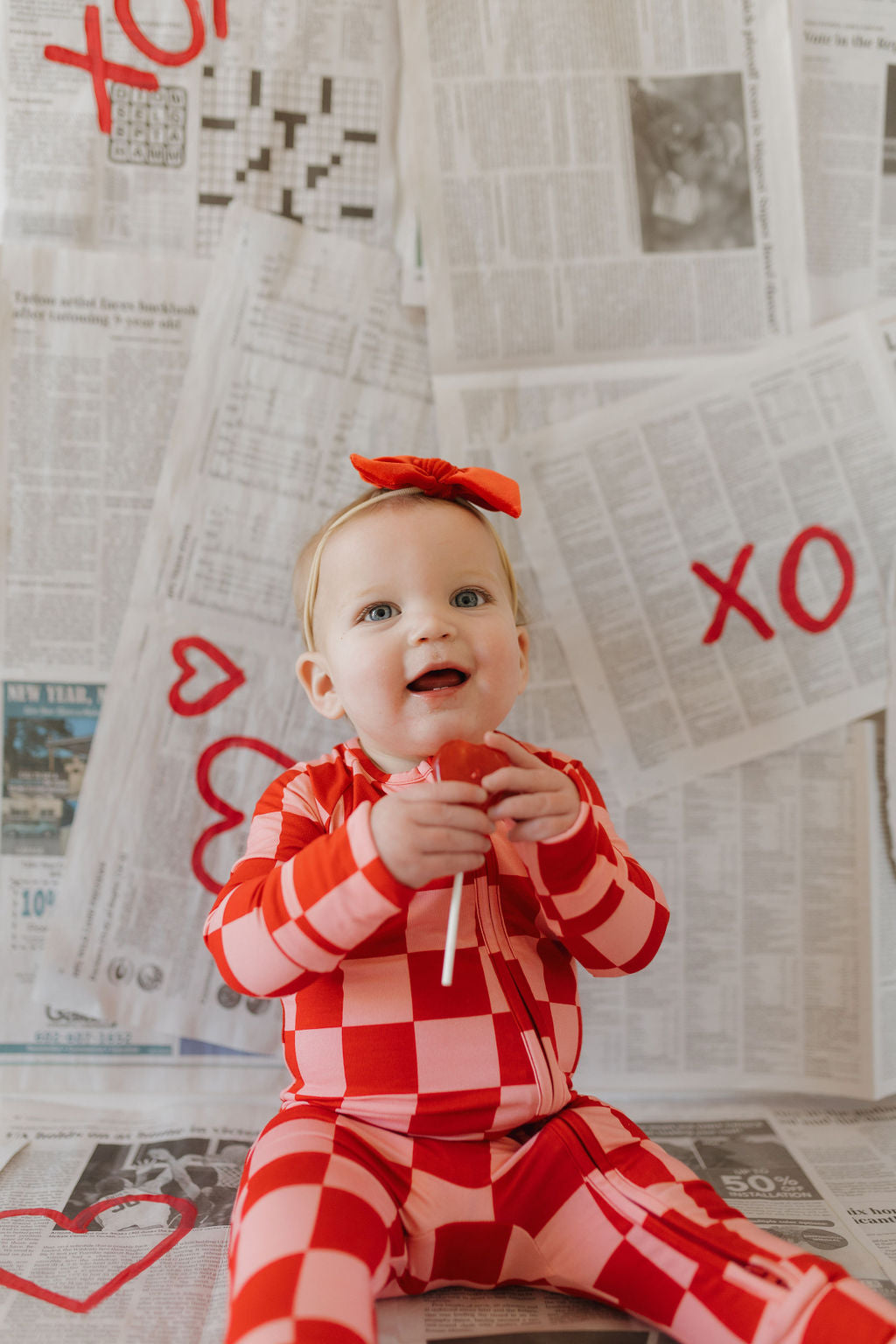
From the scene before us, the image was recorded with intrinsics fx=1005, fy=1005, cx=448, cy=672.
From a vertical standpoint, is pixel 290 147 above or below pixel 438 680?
above

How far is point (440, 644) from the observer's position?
0.71 m

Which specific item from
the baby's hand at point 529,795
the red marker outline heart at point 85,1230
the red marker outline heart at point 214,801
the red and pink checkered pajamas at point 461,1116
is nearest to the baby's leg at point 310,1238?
the red and pink checkered pajamas at point 461,1116

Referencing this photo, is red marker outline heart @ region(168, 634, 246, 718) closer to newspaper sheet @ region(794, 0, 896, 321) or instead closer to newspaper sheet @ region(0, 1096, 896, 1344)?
newspaper sheet @ region(0, 1096, 896, 1344)

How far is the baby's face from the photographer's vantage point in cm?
72

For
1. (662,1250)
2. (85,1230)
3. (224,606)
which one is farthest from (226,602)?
(662,1250)

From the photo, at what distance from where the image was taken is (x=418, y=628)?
2.34 ft

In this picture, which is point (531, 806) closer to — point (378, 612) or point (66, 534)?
point (378, 612)

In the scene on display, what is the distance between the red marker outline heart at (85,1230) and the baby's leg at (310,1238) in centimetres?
12

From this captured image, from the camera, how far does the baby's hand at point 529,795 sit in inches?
25.3

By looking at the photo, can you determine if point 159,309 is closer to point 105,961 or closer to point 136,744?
point 136,744

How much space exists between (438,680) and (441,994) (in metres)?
0.22

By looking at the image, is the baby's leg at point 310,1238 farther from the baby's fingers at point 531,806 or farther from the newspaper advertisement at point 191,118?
the newspaper advertisement at point 191,118

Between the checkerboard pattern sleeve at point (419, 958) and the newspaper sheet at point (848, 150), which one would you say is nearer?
the checkerboard pattern sleeve at point (419, 958)

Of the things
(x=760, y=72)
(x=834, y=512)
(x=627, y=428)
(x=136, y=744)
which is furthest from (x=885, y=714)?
(x=136, y=744)
